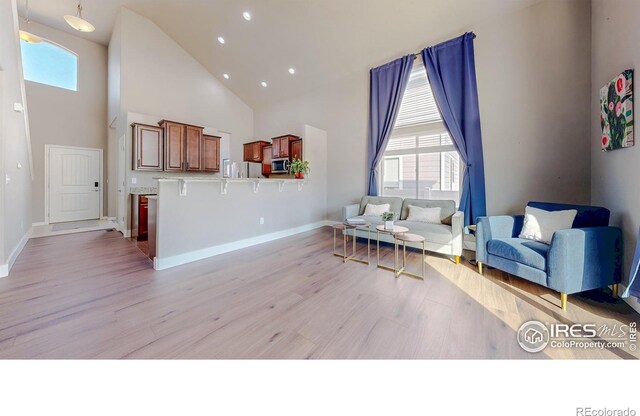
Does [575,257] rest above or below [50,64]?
below

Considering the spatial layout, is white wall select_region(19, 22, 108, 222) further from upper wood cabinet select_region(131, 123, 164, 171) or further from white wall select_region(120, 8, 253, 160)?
upper wood cabinet select_region(131, 123, 164, 171)

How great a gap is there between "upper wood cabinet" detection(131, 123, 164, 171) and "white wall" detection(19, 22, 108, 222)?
2762mm

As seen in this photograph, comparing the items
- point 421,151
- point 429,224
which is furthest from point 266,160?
point 429,224

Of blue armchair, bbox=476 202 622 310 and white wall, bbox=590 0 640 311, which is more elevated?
white wall, bbox=590 0 640 311

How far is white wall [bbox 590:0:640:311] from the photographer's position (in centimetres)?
208

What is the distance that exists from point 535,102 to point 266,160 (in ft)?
19.0

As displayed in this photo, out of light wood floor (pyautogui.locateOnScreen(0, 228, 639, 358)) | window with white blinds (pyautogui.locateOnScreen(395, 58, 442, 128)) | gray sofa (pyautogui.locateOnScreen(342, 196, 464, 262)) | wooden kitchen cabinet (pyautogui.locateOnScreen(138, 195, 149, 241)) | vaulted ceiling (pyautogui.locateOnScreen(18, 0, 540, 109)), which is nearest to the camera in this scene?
light wood floor (pyautogui.locateOnScreen(0, 228, 639, 358))

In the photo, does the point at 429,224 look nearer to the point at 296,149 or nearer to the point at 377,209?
the point at 377,209

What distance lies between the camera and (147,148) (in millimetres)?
4945

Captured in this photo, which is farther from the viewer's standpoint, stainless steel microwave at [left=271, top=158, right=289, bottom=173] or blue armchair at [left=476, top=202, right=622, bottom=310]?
stainless steel microwave at [left=271, top=158, right=289, bottom=173]

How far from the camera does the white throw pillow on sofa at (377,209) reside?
4.41 metres

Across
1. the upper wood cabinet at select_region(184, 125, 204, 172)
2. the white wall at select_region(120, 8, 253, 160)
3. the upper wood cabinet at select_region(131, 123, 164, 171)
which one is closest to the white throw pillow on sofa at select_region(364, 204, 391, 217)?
the upper wood cabinet at select_region(184, 125, 204, 172)

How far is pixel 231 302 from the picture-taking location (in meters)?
2.17
